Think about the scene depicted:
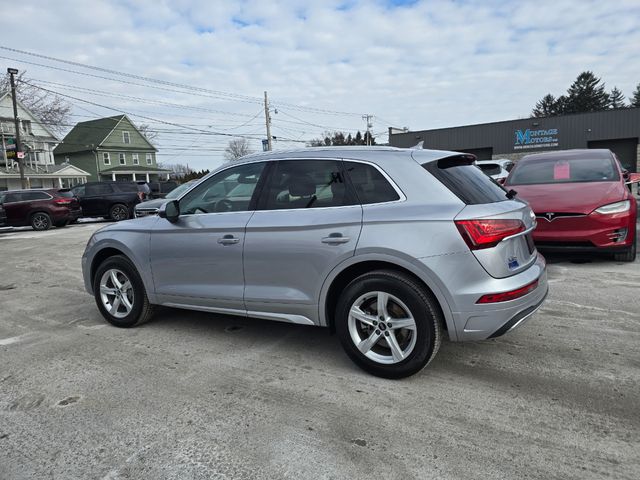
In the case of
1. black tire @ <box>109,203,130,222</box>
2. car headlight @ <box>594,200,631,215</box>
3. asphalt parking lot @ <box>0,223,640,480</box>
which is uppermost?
black tire @ <box>109,203,130,222</box>

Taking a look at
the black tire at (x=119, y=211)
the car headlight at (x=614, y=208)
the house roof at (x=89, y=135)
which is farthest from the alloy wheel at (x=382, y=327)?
the house roof at (x=89, y=135)

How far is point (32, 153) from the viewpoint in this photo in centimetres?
4541

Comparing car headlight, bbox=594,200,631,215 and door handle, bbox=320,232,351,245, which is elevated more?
door handle, bbox=320,232,351,245

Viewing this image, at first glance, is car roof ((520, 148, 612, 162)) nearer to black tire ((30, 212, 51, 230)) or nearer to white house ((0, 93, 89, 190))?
black tire ((30, 212, 51, 230))

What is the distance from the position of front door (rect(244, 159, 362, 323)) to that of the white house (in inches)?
1776

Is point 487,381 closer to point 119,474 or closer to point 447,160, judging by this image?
point 447,160

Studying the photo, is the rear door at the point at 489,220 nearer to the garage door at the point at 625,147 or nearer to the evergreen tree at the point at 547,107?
the garage door at the point at 625,147

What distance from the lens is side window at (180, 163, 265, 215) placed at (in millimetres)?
4070

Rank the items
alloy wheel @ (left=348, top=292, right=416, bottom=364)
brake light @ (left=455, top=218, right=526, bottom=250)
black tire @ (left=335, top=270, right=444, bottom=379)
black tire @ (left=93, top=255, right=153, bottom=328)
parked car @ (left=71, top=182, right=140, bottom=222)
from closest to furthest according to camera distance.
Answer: brake light @ (left=455, top=218, right=526, bottom=250) < black tire @ (left=335, top=270, right=444, bottom=379) < alloy wheel @ (left=348, top=292, right=416, bottom=364) < black tire @ (left=93, top=255, right=153, bottom=328) < parked car @ (left=71, top=182, right=140, bottom=222)

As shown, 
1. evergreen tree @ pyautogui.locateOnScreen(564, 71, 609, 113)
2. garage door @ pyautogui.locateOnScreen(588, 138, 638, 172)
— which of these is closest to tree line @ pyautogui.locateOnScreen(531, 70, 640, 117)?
evergreen tree @ pyautogui.locateOnScreen(564, 71, 609, 113)

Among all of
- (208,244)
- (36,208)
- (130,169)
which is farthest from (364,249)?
(130,169)

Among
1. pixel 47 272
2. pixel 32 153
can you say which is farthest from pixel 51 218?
pixel 32 153

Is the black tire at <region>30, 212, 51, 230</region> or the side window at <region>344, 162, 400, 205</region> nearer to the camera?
the side window at <region>344, 162, 400, 205</region>

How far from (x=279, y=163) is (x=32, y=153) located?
1982 inches
